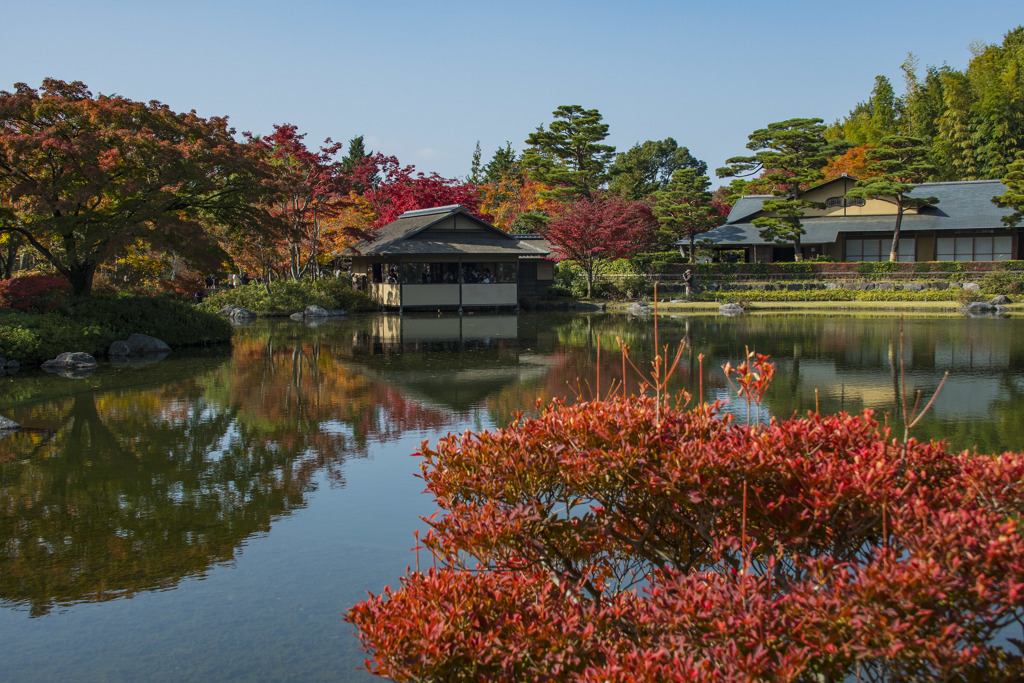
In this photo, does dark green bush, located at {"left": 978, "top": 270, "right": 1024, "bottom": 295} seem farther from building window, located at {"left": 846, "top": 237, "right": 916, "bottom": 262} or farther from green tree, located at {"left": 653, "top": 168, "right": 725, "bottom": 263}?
green tree, located at {"left": 653, "top": 168, "right": 725, "bottom": 263}

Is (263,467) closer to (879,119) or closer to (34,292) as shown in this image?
(34,292)

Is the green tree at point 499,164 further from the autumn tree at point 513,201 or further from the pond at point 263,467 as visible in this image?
the pond at point 263,467

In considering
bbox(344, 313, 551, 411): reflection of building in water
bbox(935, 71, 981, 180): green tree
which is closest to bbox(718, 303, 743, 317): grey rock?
bbox(344, 313, 551, 411): reflection of building in water

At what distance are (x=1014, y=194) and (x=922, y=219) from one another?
5.32m

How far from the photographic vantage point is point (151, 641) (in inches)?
194

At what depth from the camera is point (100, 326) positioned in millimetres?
19344

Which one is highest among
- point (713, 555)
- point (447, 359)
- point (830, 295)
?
point (830, 295)

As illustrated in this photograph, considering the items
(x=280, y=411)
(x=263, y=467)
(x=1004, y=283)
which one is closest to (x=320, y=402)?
(x=280, y=411)

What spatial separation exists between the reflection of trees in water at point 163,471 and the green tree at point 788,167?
3059cm

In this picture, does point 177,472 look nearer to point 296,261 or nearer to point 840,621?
point 840,621

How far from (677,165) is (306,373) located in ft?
260

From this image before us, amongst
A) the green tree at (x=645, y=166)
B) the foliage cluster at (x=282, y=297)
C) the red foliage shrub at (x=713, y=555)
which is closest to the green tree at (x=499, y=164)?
the green tree at (x=645, y=166)

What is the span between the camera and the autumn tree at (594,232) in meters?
37.1

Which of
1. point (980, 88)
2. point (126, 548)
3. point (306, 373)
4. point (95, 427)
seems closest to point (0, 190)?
point (306, 373)
